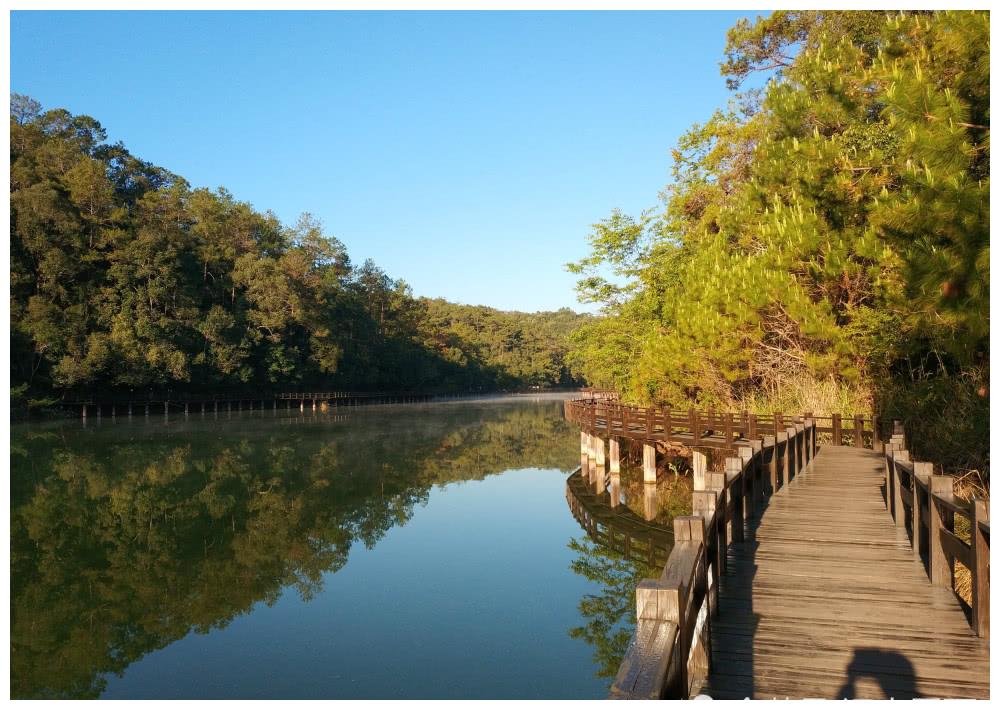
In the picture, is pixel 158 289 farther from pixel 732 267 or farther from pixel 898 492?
pixel 898 492

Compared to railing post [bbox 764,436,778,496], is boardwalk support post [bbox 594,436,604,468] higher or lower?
lower

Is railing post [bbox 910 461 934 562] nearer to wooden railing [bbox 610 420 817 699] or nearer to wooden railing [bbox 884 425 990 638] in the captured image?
wooden railing [bbox 884 425 990 638]

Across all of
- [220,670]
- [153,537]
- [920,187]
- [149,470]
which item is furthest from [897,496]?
[149,470]

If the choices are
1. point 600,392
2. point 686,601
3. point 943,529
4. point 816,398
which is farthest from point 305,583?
point 600,392

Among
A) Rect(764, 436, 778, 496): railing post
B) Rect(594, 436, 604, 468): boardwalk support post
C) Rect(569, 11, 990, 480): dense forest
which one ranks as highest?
Rect(569, 11, 990, 480): dense forest

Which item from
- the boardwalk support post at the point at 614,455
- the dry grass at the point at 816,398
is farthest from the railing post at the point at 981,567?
the boardwalk support post at the point at 614,455

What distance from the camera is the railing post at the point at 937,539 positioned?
19.2 feet

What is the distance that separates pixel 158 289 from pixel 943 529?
49.7 m

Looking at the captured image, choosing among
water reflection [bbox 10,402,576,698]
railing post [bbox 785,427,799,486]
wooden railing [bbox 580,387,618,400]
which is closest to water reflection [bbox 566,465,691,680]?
railing post [bbox 785,427,799,486]

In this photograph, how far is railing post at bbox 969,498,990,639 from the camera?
4.64 m

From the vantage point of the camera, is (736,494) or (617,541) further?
(617,541)

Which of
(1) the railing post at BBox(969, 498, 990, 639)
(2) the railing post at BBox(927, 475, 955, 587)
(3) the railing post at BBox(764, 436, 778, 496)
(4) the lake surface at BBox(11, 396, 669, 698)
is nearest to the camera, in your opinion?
(1) the railing post at BBox(969, 498, 990, 639)

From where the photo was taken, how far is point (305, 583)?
12320mm

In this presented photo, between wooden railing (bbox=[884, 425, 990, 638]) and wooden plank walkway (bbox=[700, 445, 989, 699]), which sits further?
wooden railing (bbox=[884, 425, 990, 638])
